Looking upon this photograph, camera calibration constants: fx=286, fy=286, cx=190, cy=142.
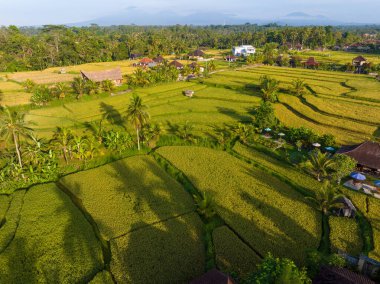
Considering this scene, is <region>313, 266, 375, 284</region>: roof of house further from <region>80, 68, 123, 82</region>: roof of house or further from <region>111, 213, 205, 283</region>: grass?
<region>80, 68, 123, 82</region>: roof of house

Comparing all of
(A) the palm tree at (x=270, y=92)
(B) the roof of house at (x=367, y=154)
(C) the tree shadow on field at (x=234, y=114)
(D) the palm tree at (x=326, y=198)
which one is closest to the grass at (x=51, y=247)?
(D) the palm tree at (x=326, y=198)

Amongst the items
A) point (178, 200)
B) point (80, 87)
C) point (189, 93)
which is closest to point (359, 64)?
point (189, 93)

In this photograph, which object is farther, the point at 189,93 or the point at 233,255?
the point at 189,93

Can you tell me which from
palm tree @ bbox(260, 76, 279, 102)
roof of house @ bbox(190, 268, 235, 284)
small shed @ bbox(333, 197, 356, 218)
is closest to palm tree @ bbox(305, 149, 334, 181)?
small shed @ bbox(333, 197, 356, 218)

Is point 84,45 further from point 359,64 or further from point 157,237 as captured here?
point 157,237

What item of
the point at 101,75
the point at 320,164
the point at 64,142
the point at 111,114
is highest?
the point at 101,75

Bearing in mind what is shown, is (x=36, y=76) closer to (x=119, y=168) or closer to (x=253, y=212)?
(x=119, y=168)
